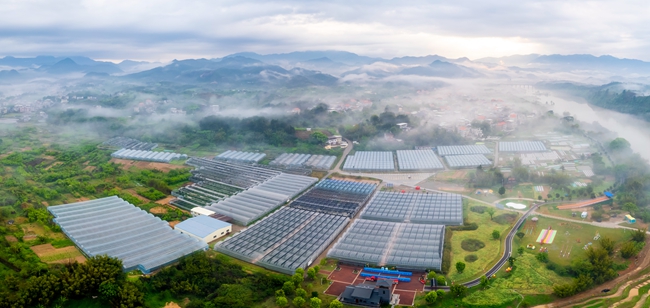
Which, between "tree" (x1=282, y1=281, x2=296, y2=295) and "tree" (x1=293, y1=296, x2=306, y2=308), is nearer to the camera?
"tree" (x1=293, y1=296, x2=306, y2=308)

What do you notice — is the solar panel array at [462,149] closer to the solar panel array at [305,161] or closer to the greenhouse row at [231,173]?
the solar panel array at [305,161]

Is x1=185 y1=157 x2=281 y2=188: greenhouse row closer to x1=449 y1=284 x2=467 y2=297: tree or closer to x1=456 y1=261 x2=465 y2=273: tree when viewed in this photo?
x1=456 y1=261 x2=465 y2=273: tree

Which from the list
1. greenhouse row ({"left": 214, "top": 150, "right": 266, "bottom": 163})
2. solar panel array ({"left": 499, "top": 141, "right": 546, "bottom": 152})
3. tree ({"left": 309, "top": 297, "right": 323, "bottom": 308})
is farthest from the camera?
solar panel array ({"left": 499, "top": 141, "right": 546, "bottom": 152})

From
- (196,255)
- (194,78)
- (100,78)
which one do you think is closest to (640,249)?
(196,255)

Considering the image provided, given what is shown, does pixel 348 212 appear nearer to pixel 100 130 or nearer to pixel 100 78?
pixel 100 130

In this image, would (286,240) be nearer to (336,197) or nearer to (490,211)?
(336,197)

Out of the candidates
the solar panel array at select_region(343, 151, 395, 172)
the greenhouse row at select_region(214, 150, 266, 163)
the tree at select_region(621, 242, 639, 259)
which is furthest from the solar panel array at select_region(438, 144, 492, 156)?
the tree at select_region(621, 242, 639, 259)

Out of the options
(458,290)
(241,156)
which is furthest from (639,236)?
(241,156)
